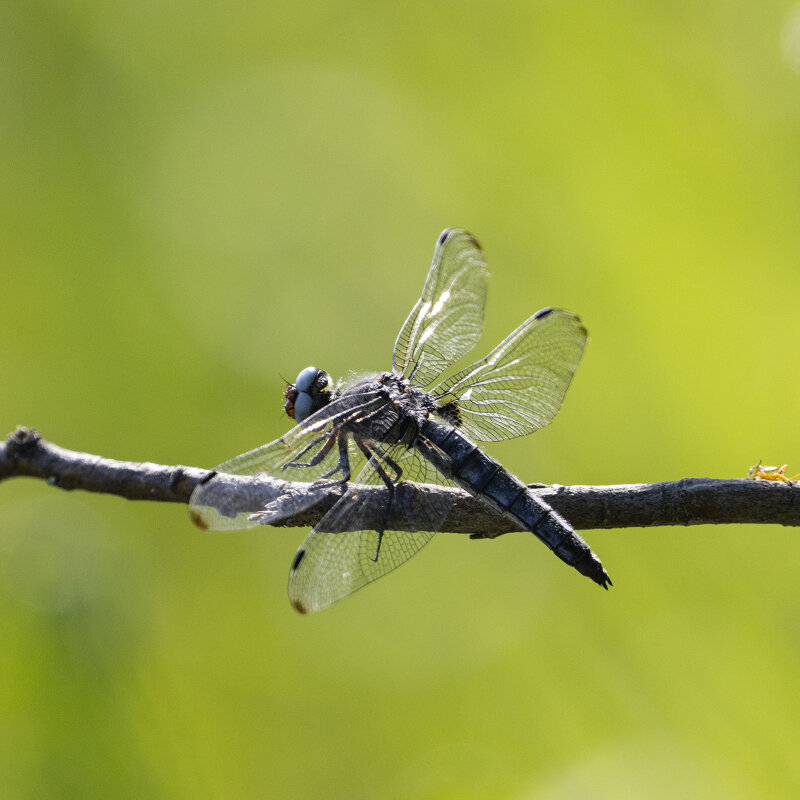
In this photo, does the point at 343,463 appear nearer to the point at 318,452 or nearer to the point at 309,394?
the point at 318,452

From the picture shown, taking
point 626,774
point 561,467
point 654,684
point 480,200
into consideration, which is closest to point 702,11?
point 480,200

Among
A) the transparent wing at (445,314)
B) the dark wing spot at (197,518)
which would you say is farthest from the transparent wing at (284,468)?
the transparent wing at (445,314)

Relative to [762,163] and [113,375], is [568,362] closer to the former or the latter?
[762,163]

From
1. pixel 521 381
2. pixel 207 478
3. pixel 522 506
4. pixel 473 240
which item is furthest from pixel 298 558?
pixel 473 240

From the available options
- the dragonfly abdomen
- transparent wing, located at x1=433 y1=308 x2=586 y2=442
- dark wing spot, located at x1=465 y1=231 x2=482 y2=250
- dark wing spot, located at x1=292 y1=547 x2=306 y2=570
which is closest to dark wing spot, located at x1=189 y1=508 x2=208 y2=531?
dark wing spot, located at x1=292 y1=547 x2=306 y2=570

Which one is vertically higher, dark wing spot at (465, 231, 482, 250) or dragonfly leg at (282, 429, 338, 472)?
dark wing spot at (465, 231, 482, 250)

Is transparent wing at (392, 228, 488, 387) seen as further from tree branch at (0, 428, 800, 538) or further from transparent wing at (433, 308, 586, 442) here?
tree branch at (0, 428, 800, 538)

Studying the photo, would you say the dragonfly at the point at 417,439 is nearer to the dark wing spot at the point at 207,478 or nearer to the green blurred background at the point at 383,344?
the dark wing spot at the point at 207,478
